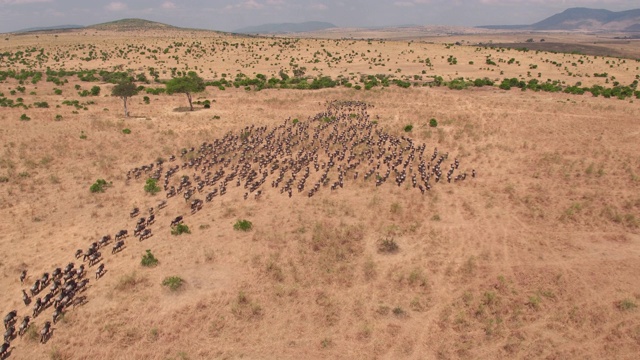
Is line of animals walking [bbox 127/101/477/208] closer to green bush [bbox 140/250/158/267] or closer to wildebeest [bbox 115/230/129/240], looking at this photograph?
wildebeest [bbox 115/230/129/240]

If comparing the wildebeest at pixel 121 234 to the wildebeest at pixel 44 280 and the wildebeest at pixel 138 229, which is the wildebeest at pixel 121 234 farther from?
the wildebeest at pixel 44 280

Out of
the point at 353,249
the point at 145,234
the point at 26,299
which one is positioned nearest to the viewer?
the point at 26,299

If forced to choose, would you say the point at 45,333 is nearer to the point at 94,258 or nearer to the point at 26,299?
the point at 26,299

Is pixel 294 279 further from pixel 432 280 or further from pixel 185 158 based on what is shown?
pixel 185 158

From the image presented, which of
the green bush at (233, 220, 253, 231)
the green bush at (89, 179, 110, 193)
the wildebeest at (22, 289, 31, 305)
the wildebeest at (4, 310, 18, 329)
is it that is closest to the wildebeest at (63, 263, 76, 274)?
the wildebeest at (22, 289, 31, 305)

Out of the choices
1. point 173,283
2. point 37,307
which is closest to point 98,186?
point 37,307

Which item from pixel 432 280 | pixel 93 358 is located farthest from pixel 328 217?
pixel 93 358

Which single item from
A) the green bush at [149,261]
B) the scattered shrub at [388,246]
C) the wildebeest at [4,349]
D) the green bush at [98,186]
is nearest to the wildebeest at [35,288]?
the wildebeest at [4,349]
